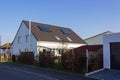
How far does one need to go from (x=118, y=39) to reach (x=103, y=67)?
3.36 meters

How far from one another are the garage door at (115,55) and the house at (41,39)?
53.3 feet

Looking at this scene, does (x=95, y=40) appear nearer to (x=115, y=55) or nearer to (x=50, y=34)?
(x=50, y=34)

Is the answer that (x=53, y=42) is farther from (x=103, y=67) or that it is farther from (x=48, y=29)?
(x=103, y=67)

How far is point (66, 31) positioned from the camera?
4994cm

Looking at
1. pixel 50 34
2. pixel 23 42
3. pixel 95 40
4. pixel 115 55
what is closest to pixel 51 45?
pixel 50 34

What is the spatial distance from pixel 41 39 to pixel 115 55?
63.7 ft

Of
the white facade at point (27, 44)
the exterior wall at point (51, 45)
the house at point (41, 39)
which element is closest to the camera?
the exterior wall at point (51, 45)

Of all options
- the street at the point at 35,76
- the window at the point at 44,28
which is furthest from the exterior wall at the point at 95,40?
the street at the point at 35,76

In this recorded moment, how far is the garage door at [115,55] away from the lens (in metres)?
22.9

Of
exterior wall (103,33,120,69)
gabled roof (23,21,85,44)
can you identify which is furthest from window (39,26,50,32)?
exterior wall (103,33,120,69)

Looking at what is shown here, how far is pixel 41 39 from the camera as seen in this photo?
40.5 metres

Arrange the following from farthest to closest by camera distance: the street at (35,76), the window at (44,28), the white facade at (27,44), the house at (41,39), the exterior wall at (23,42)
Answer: the window at (44,28), the exterior wall at (23,42), the house at (41,39), the white facade at (27,44), the street at (35,76)

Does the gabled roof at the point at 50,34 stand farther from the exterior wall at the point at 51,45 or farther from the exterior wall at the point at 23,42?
the exterior wall at the point at 23,42

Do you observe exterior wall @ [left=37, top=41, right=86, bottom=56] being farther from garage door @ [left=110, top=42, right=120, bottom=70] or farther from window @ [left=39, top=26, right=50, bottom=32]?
garage door @ [left=110, top=42, right=120, bottom=70]
